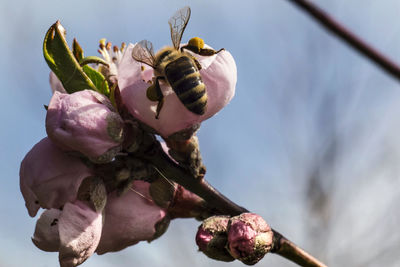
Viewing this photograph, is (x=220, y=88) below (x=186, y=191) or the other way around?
the other way around

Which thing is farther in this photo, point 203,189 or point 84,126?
point 203,189

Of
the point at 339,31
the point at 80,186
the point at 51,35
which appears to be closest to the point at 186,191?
the point at 80,186

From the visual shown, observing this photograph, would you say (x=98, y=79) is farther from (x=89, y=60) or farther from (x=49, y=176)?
(x=49, y=176)

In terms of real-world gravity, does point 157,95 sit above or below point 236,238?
above

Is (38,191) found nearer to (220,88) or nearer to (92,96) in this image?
(92,96)

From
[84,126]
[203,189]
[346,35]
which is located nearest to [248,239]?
[203,189]

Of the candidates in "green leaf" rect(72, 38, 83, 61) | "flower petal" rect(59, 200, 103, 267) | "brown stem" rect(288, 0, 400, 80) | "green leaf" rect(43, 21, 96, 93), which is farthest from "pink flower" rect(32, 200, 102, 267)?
"brown stem" rect(288, 0, 400, 80)

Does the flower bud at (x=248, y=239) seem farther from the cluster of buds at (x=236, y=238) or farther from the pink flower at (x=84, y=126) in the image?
the pink flower at (x=84, y=126)
